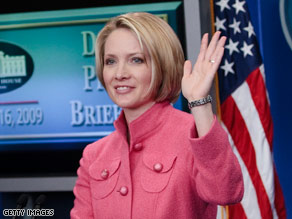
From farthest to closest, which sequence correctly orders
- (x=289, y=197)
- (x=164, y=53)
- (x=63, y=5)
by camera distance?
(x=289, y=197) → (x=63, y=5) → (x=164, y=53)

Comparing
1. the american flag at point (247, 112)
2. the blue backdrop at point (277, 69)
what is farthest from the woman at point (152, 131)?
the blue backdrop at point (277, 69)

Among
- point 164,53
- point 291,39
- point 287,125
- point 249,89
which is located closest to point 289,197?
point 287,125

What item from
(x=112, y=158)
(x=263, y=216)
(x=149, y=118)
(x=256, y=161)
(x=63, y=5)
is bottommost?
(x=263, y=216)

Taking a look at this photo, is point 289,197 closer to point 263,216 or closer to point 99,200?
point 263,216

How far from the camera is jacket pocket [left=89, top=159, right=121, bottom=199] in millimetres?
1114

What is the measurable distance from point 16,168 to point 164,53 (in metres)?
1.98

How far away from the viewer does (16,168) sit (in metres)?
2.76

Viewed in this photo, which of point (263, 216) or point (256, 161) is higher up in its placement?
point (256, 161)

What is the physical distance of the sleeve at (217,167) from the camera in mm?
925

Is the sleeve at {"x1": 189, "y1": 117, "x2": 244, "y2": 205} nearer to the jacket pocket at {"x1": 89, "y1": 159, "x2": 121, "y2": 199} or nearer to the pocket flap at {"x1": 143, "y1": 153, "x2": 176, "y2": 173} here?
the pocket flap at {"x1": 143, "y1": 153, "x2": 176, "y2": 173}

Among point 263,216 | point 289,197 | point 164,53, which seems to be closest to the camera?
point 164,53

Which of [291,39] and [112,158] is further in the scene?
[291,39]

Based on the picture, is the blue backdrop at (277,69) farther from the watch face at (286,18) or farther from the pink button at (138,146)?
the pink button at (138,146)

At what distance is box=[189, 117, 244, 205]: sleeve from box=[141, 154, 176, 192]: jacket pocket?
0.37ft
